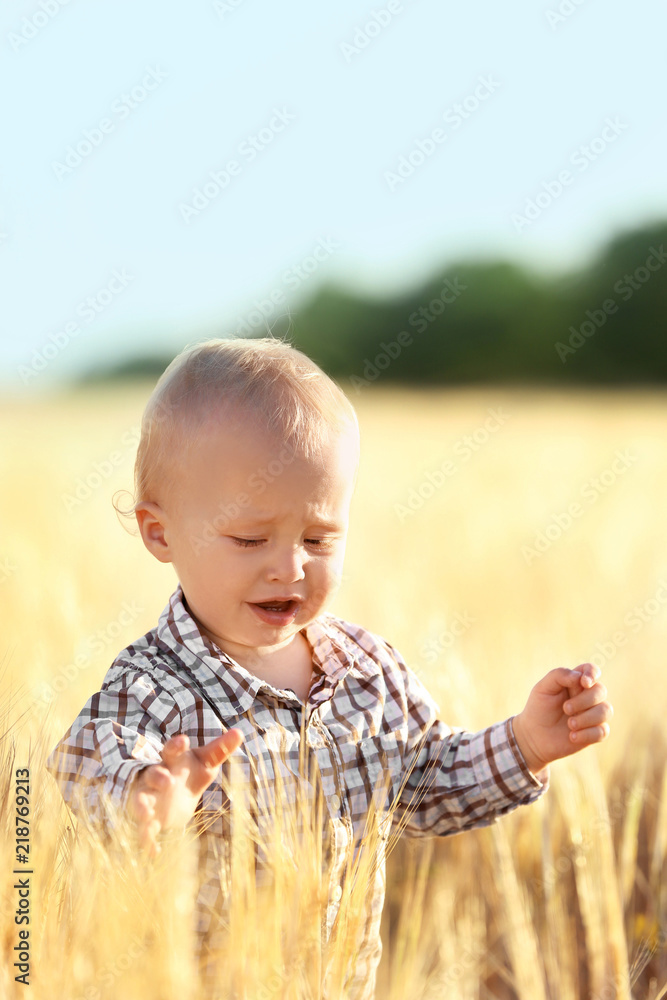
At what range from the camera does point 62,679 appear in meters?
1.87

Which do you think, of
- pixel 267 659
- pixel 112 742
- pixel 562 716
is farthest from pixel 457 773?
pixel 112 742

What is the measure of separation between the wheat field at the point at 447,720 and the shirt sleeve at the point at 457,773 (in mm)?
158

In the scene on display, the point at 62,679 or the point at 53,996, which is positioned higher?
the point at 62,679

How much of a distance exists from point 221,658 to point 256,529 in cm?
19

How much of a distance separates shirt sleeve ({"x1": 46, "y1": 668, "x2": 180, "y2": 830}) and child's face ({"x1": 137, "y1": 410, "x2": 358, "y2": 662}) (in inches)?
5.6

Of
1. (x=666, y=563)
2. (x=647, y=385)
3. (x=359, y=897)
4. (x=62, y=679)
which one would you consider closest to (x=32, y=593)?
(x=62, y=679)

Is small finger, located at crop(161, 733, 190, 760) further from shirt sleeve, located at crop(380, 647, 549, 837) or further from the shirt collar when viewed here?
shirt sleeve, located at crop(380, 647, 549, 837)

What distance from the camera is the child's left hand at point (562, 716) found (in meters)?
1.43

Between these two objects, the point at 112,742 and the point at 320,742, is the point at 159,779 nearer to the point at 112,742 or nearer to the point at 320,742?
the point at 112,742

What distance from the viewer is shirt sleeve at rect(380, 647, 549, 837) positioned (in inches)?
58.3

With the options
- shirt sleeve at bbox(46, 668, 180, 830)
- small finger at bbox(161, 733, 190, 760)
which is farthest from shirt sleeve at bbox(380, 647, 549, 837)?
small finger at bbox(161, 733, 190, 760)

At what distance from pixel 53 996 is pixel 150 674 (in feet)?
1.33

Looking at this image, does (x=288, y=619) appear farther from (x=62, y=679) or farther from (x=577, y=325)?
(x=577, y=325)

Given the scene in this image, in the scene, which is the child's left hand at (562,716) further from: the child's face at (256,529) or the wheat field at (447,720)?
the child's face at (256,529)
